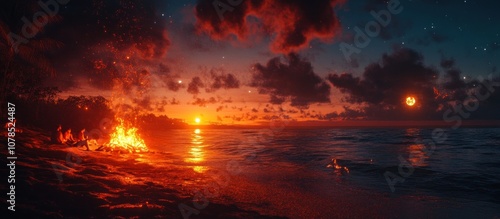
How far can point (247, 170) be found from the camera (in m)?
17.2

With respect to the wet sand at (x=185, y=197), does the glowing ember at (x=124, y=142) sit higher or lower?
higher

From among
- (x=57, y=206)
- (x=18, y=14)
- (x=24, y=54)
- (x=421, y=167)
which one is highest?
(x=18, y=14)

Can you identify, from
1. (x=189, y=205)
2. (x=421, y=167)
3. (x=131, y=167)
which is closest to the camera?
(x=189, y=205)

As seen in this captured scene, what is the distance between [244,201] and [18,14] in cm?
2557

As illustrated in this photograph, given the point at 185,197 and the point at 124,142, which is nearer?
the point at 185,197

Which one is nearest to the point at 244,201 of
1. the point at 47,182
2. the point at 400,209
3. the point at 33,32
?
the point at 400,209

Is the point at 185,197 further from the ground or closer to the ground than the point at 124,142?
closer to the ground

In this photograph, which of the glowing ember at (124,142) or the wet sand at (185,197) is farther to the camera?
the glowing ember at (124,142)

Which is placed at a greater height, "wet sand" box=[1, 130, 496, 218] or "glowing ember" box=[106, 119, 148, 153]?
"glowing ember" box=[106, 119, 148, 153]

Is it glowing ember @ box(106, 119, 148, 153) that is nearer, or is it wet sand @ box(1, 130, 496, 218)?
wet sand @ box(1, 130, 496, 218)

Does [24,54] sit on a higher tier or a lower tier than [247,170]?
higher

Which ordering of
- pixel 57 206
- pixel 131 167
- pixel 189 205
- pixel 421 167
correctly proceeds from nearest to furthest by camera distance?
pixel 57 206
pixel 189 205
pixel 131 167
pixel 421 167

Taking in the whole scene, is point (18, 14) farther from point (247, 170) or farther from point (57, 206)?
point (57, 206)

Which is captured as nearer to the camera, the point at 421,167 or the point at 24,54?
the point at 421,167
